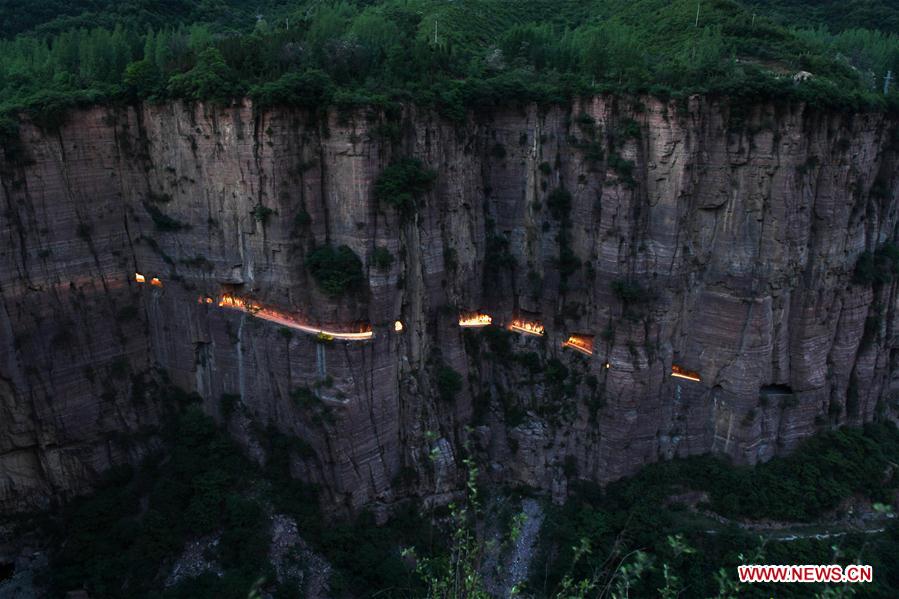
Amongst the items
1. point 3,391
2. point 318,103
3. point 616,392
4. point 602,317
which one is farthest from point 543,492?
point 3,391

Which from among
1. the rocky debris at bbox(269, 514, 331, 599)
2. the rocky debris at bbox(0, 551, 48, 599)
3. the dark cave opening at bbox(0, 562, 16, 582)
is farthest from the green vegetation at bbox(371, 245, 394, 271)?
the dark cave opening at bbox(0, 562, 16, 582)

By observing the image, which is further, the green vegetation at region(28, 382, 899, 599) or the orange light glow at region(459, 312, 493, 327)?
the orange light glow at region(459, 312, 493, 327)

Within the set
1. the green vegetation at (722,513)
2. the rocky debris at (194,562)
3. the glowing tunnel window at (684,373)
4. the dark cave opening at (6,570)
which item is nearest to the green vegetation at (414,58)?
the glowing tunnel window at (684,373)

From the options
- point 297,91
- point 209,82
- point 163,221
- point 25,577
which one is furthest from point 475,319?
point 25,577

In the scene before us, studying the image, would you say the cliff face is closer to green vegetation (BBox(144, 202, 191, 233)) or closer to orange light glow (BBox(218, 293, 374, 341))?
green vegetation (BBox(144, 202, 191, 233))

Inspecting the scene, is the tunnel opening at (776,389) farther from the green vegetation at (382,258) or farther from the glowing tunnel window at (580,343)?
the green vegetation at (382,258)

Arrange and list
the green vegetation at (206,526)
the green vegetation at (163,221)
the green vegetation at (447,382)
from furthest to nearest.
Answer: the green vegetation at (447,382), the green vegetation at (163,221), the green vegetation at (206,526)

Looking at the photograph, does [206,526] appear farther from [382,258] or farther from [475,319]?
[475,319]
